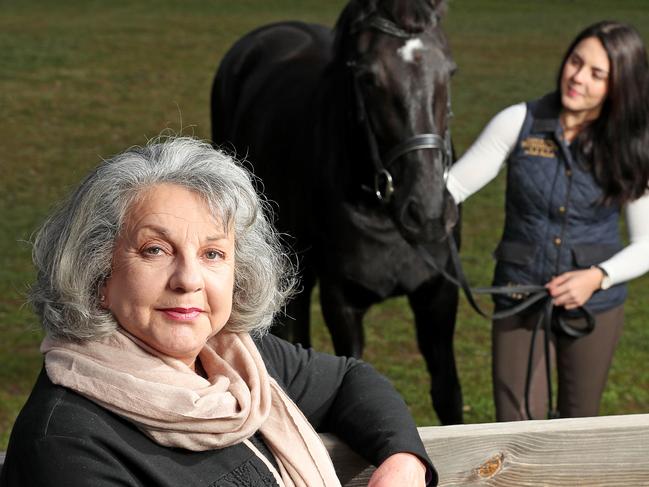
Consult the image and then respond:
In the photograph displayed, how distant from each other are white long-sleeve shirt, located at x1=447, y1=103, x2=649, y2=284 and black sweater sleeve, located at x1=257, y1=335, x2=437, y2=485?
1564mm

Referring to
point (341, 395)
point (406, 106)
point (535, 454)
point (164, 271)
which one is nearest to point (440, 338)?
point (406, 106)

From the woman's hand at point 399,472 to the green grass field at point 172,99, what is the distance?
772 mm

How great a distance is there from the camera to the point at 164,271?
2.38 m

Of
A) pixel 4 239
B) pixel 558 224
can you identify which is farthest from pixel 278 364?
pixel 4 239

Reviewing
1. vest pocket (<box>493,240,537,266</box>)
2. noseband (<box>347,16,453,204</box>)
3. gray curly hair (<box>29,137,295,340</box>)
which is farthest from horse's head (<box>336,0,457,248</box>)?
gray curly hair (<box>29,137,295,340</box>)

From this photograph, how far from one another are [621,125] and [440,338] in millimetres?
1435

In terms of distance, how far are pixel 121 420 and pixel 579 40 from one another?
2472 mm

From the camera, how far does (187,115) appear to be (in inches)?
610

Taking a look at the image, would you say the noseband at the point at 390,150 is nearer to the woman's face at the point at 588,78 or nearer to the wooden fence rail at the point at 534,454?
the woman's face at the point at 588,78

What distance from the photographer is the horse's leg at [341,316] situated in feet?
16.5

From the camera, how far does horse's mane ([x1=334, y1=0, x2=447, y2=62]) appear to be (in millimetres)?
4570

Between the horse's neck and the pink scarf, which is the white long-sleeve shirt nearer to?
the horse's neck

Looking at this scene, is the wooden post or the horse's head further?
the horse's head

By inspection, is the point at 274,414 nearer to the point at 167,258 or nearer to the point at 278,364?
the point at 278,364
